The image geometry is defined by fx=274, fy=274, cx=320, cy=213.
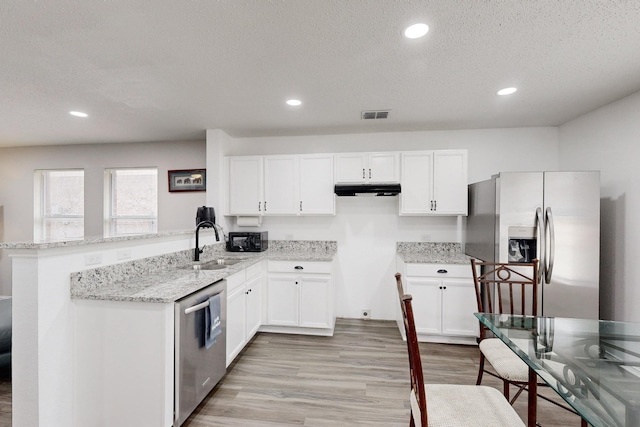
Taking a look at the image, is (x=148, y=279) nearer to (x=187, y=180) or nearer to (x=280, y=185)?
(x=280, y=185)

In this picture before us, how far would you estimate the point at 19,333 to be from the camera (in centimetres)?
160

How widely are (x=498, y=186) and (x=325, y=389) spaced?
2508 mm

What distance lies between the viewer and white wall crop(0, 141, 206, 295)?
14.3 feet

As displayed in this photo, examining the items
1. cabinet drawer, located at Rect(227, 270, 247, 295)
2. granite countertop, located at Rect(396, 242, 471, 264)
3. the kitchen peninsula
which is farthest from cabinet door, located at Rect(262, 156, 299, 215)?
the kitchen peninsula

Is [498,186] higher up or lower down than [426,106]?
lower down

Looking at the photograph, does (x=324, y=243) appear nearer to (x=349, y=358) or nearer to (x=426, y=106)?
(x=349, y=358)

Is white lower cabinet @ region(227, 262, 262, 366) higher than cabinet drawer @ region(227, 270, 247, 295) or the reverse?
the reverse

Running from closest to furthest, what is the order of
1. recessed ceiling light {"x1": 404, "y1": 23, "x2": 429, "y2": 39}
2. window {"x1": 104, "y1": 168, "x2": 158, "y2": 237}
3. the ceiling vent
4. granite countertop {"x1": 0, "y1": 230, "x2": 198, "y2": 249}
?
granite countertop {"x1": 0, "y1": 230, "x2": 198, "y2": 249} < recessed ceiling light {"x1": 404, "y1": 23, "x2": 429, "y2": 39} < the ceiling vent < window {"x1": 104, "y1": 168, "x2": 158, "y2": 237}

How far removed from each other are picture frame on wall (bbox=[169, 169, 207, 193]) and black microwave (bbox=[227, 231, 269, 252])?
3.87ft

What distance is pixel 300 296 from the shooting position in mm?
3250

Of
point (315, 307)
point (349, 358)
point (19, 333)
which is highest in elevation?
point (19, 333)

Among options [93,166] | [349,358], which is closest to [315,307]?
[349,358]

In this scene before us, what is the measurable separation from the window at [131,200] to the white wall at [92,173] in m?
0.12

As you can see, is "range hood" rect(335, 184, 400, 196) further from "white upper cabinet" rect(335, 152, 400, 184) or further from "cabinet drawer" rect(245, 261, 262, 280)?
"cabinet drawer" rect(245, 261, 262, 280)
